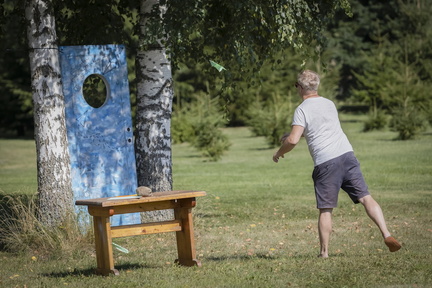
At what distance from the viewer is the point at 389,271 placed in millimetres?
6078

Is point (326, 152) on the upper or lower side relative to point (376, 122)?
upper

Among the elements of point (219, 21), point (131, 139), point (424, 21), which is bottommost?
point (131, 139)

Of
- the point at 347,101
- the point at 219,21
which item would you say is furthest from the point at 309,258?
the point at 347,101

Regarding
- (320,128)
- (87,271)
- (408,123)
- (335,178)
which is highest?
(320,128)

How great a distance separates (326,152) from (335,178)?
26cm

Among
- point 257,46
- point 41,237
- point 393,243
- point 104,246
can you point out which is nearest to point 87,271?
point 104,246

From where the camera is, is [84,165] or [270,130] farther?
[270,130]

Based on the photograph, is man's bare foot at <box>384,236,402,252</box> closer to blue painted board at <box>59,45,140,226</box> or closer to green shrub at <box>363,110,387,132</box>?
blue painted board at <box>59,45,140,226</box>

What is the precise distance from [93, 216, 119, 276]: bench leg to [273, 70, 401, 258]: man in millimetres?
1699

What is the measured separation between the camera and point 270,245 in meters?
8.51

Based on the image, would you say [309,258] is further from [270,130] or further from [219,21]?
[270,130]

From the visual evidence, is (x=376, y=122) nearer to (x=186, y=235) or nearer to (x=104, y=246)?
(x=186, y=235)

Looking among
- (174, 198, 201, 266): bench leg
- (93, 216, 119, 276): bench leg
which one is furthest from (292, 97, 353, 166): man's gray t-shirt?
(93, 216, 119, 276): bench leg

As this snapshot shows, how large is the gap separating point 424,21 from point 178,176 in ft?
101
